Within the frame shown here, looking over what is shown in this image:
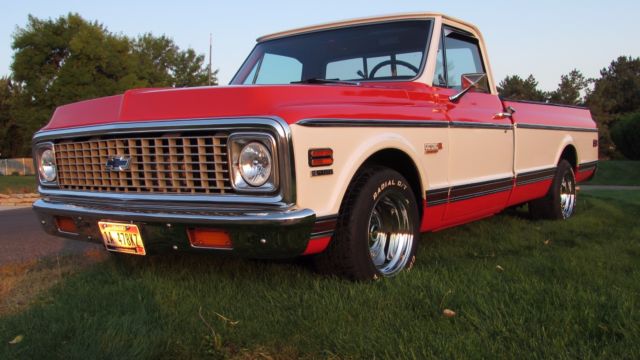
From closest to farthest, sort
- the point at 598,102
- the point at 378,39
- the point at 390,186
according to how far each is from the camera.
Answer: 1. the point at 390,186
2. the point at 378,39
3. the point at 598,102

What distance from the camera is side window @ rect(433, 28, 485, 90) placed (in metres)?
4.50

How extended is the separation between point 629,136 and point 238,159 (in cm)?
2577

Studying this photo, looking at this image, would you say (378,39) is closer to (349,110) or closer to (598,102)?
(349,110)

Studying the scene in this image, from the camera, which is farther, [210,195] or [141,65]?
[141,65]

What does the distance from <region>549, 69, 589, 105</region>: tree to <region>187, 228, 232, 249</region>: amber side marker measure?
38.4 metres

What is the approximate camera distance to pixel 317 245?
119 inches

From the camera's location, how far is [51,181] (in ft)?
12.6

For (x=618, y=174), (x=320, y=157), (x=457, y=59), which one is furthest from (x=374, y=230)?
(x=618, y=174)

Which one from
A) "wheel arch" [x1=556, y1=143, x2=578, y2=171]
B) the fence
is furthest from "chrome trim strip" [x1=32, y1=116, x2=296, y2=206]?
the fence

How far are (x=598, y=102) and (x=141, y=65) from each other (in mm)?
29964

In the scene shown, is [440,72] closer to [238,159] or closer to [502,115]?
[502,115]

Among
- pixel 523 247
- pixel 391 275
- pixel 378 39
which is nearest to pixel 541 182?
pixel 523 247

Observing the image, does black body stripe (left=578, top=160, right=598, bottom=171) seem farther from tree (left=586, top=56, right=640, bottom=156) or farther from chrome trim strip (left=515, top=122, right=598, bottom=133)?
tree (left=586, top=56, right=640, bottom=156)

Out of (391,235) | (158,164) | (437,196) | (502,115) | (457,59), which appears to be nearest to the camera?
(158,164)
